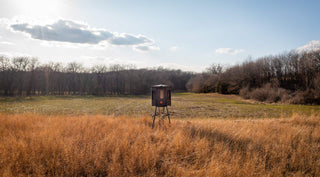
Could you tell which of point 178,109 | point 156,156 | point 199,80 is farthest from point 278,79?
point 156,156

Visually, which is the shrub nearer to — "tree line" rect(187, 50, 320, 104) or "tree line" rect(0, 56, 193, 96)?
"tree line" rect(187, 50, 320, 104)

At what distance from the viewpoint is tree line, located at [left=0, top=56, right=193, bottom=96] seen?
55.8 m

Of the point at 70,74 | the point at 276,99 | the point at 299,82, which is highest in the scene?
the point at 70,74

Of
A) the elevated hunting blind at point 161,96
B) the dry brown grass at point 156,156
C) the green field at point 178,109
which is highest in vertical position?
the elevated hunting blind at point 161,96

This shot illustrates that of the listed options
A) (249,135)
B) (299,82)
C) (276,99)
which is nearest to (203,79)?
(299,82)

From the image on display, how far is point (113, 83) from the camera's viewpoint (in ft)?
253

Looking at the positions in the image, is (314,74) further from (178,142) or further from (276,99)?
(178,142)

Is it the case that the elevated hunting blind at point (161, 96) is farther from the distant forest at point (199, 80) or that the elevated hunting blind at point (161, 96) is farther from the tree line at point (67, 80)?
the tree line at point (67, 80)

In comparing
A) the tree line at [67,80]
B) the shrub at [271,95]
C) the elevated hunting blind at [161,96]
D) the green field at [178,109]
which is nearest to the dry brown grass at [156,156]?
the elevated hunting blind at [161,96]

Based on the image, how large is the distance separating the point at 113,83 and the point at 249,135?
75.1m

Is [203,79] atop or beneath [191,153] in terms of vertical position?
atop


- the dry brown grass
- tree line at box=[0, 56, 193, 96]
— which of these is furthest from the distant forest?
the dry brown grass

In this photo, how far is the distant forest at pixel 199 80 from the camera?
40.3m

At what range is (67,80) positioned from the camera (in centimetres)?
6925
